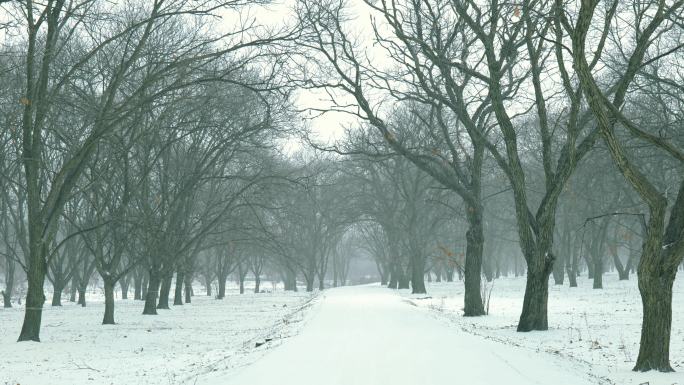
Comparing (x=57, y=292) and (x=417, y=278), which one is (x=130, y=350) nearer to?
(x=57, y=292)

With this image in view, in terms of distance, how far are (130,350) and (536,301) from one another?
9230 millimetres

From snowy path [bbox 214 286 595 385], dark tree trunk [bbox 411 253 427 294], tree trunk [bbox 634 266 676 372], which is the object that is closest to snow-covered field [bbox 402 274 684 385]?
tree trunk [bbox 634 266 676 372]

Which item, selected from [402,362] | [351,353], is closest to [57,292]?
[351,353]

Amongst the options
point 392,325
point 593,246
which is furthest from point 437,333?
point 593,246

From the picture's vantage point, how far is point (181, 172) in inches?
1153

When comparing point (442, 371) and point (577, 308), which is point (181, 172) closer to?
point (577, 308)

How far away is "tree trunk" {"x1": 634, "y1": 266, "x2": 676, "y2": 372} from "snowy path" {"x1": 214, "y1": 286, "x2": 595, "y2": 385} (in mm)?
979

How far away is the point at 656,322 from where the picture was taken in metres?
9.35

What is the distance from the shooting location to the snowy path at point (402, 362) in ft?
26.3

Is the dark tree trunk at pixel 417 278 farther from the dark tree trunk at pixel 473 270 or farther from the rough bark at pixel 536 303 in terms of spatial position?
the rough bark at pixel 536 303

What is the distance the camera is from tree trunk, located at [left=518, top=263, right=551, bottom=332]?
1513 centimetres

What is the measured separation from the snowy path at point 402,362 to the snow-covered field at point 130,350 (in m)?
0.84

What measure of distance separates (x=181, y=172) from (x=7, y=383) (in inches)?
792

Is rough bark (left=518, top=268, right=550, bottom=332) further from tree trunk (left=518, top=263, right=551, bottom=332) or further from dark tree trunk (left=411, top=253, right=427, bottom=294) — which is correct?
dark tree trunk (left=411, top=253, right=427, bottom=294)
